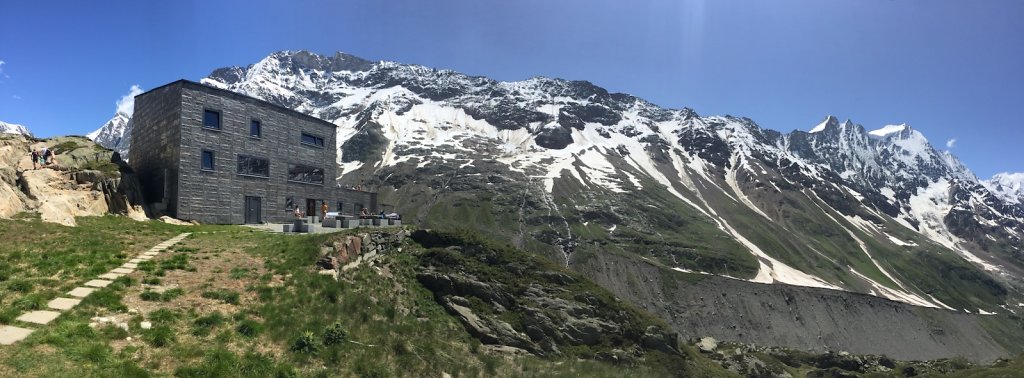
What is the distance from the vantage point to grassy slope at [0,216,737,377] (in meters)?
13.5

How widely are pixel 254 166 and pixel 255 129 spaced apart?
3.73 m

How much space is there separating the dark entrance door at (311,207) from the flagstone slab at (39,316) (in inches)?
1610

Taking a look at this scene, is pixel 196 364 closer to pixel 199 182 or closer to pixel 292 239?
pixel 292 239

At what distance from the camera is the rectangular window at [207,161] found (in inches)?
1777

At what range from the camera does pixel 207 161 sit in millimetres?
45406

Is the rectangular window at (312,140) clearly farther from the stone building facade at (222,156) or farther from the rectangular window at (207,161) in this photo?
Result: the rectangular window at (207,161)

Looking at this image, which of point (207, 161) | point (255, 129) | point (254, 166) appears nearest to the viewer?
point (207, 161)

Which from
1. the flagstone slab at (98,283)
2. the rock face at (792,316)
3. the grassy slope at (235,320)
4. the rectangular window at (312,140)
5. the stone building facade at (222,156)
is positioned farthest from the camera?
the rock face at (792,316)

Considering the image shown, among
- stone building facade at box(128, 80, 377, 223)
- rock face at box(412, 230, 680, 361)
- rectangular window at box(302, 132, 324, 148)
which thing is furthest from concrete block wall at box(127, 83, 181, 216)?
rock face at box(412, 230, 680, 361)

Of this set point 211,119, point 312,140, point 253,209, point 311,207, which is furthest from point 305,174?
point 211,119

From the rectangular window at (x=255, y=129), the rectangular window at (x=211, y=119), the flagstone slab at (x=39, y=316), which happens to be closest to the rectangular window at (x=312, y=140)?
the rectangular window at (x=255, y=129)

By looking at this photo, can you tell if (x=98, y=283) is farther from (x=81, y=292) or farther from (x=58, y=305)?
(x=58, y=305)

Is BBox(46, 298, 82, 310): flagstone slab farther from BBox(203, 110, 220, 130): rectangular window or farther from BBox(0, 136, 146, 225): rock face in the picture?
BBox(203, 110, 220, 130): rectangular window

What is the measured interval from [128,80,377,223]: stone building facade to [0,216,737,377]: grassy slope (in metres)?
13.3
